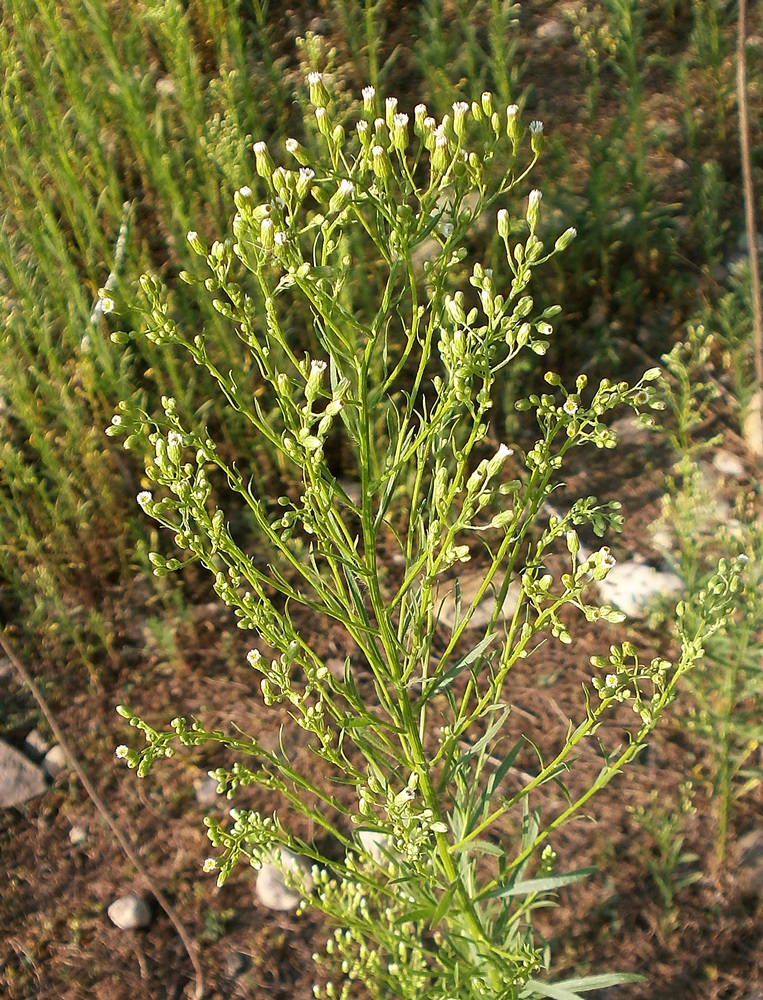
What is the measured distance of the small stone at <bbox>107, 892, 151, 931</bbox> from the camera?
Answer: 2.42 metres

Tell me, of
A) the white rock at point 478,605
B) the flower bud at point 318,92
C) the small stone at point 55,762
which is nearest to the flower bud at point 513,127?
the flower bud at point 318,92

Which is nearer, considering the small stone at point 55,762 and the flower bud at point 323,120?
the flower bud at point 323,120

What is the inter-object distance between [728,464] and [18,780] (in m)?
2.40

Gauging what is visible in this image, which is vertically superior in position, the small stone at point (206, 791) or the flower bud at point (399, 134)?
the flower bud at point (399, 134)

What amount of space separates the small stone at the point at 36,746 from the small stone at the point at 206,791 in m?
0.48

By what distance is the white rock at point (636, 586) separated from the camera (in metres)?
2.75

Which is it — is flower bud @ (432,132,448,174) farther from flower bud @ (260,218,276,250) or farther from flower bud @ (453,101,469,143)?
flower bud @ (260,218,276,250)

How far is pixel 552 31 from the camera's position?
3.89 m

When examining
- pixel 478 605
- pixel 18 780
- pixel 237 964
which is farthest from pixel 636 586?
pixel 18 780

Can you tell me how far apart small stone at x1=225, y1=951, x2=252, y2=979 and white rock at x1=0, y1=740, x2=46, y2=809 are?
0.73 metres

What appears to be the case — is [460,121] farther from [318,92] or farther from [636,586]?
[636,586]

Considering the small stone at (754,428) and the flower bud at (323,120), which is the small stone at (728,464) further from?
the flower bud at (323,120)

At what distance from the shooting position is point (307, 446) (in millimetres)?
1198

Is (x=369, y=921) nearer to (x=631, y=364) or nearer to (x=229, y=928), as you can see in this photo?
(x=229, y=928)
